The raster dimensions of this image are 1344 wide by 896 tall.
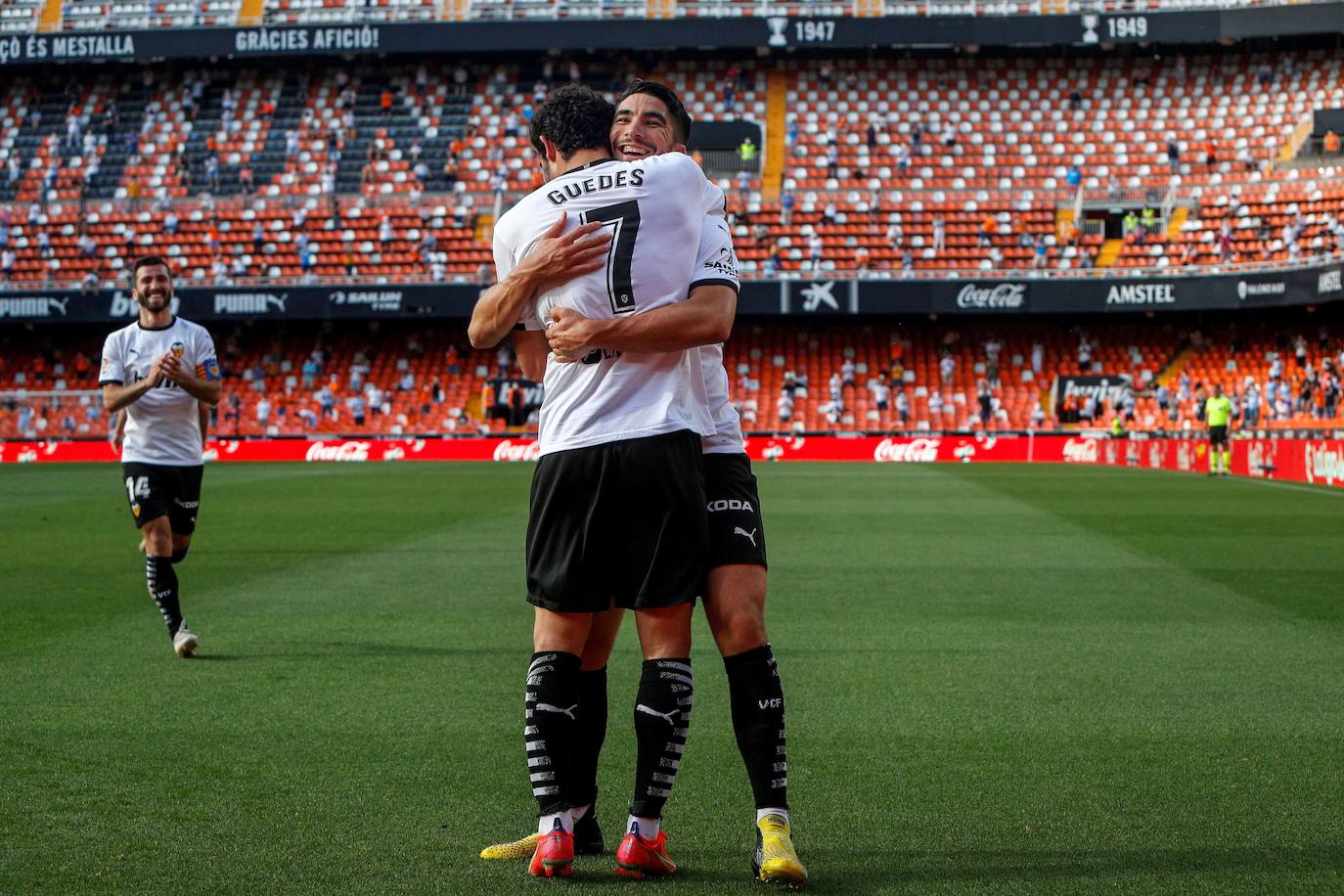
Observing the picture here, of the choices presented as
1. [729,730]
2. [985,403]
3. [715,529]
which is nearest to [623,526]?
[715,529]

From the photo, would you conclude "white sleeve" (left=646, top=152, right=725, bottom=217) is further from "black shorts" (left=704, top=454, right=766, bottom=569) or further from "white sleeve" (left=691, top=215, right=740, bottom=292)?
"black shorts" (left=704, top=454, right=766, bottom=569)

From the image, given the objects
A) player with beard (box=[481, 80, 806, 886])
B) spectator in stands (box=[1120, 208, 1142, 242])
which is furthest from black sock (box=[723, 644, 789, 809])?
spectator in stands (box=[1120, 208, 1142, 242])

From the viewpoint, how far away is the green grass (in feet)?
14.2

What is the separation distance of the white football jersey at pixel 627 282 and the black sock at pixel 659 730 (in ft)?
2.31

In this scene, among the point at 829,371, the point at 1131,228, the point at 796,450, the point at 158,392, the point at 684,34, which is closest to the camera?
the point at 158,392

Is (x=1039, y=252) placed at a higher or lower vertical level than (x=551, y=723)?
higher

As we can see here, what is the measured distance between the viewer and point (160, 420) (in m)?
8.88

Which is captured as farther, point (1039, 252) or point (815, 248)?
point (815, 248)

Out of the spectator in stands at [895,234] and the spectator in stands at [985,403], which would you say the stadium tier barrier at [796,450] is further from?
the spectator in stands at [895,234]

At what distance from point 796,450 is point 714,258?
1487 inches

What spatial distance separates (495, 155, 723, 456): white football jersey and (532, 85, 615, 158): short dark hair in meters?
0.07

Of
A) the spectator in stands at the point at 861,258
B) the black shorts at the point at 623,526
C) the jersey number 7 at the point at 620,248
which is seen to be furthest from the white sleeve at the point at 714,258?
the spectator in stands at the point at 861,258

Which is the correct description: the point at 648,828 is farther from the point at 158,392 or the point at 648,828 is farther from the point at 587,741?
the point at 158,392

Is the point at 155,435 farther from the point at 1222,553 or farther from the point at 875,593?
the point at 1222,553
